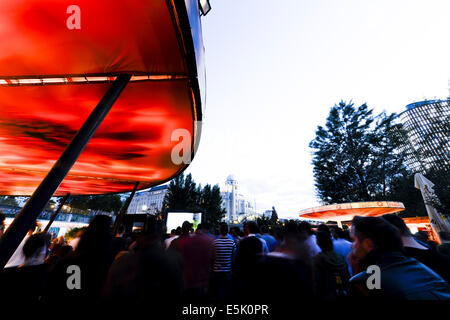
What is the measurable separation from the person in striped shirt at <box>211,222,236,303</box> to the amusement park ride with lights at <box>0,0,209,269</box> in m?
3.17

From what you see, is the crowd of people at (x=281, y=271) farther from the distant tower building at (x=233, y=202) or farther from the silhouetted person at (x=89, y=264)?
the distant tower building at (x=233, y=202)

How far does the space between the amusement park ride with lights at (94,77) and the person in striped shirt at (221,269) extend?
3.17 metres

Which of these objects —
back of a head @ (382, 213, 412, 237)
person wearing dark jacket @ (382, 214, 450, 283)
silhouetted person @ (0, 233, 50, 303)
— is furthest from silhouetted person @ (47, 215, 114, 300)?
back of a head @ (382, 213, 412, 237)

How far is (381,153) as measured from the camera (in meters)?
21.2

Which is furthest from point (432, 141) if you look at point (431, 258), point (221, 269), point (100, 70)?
point (100, 70)

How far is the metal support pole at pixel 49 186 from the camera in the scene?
6.73 ft

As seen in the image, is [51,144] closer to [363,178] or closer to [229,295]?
[229,295]

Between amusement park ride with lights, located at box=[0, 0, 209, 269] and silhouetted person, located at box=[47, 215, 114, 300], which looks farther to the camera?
amusement park ride with lights, located at box=[0, 0, 209, 269]

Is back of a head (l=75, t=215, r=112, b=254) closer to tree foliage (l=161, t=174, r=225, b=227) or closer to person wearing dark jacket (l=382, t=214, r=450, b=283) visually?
person wearing dark jacket (l=382, t=214, r=450, b=283)

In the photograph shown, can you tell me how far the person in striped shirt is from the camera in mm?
4824

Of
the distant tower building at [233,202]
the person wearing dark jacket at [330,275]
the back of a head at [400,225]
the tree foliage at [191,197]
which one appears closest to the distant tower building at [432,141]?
the back of a head at [400,225]

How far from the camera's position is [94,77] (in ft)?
11.6
